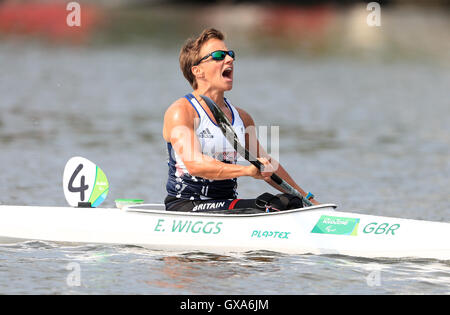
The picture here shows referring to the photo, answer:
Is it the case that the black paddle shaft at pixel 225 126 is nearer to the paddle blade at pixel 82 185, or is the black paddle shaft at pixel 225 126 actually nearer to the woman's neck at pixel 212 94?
the woman's neck at pixel 212 94

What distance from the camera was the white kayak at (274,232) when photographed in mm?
9383

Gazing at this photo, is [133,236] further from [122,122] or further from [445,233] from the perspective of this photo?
[122,122]

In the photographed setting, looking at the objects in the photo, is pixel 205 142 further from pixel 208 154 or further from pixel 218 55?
pixel 218 55

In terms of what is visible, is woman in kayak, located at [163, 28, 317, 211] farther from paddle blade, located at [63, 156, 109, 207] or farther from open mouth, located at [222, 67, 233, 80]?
paddle blade, located at [63, 156, 109, 207]

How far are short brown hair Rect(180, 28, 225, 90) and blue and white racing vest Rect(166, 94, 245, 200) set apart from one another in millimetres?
330

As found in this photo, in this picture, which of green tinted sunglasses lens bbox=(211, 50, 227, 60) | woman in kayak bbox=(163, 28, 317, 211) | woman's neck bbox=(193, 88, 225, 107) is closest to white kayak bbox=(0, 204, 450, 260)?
woman in kayak bbox=(163, 28, 317, 211)

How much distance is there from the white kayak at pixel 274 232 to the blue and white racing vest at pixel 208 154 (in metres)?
0.28

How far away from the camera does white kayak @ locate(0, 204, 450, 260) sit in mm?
9383

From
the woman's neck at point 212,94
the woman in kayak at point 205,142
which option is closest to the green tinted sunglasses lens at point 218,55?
the woman in kayak at point 205,142

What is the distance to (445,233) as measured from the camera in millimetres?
9328

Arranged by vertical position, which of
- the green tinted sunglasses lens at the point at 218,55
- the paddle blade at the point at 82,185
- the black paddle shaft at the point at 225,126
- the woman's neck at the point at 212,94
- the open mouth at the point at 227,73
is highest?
the green tinted sunglasses lens at the point at 218,55

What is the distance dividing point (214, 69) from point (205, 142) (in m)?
0.76

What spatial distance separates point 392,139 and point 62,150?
25.0 feet

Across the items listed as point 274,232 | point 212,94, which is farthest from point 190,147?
point 274,232
